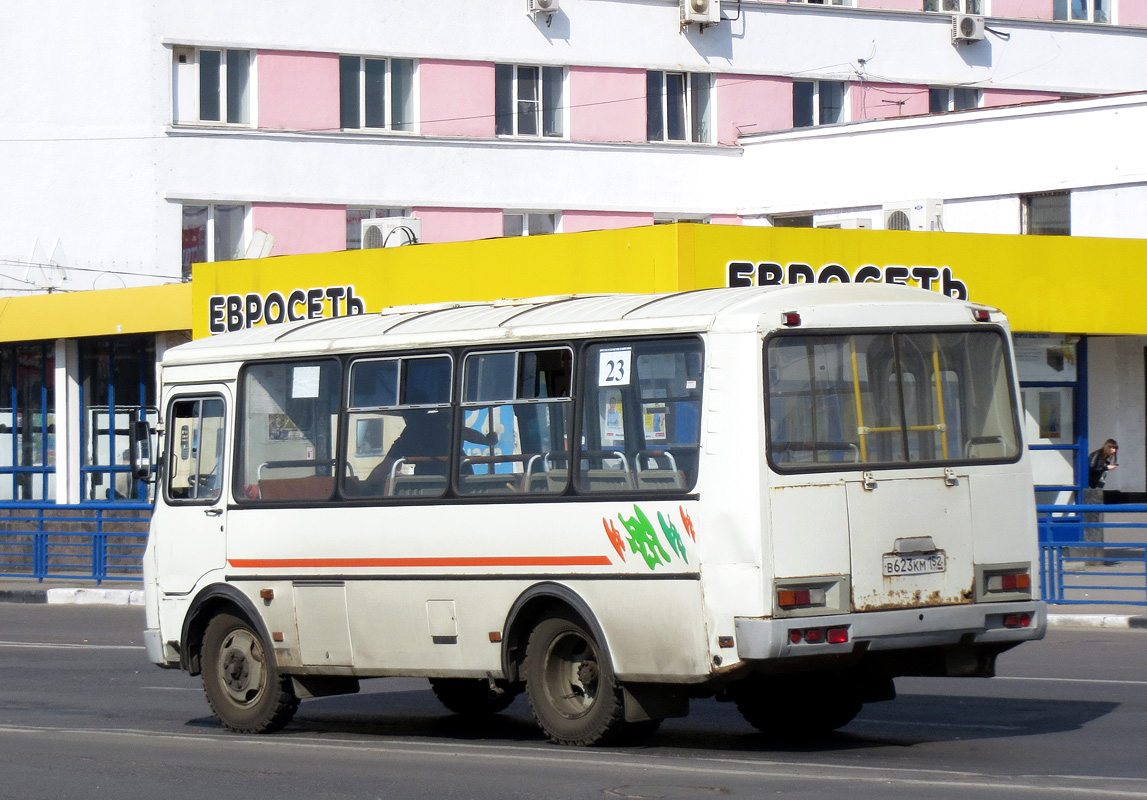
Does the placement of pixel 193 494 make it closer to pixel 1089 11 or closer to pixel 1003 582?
pixel 1003 582

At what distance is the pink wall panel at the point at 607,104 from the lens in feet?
119

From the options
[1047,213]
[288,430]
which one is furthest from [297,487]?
[1047,213]

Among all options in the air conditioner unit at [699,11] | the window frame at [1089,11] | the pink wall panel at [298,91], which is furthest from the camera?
the window frame at [1089,11]

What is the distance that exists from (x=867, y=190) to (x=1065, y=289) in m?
10.1

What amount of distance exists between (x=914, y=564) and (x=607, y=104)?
2802 centimetres

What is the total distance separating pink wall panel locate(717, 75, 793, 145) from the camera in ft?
123

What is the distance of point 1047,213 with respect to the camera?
31.8 m

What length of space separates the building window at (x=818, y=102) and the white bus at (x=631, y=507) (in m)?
27.8

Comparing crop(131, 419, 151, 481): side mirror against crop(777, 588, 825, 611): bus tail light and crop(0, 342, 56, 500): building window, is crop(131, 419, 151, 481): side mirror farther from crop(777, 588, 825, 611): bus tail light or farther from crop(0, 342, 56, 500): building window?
crop(0, 342, 56, 500): building window

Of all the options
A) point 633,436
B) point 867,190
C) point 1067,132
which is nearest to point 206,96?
point 867,190

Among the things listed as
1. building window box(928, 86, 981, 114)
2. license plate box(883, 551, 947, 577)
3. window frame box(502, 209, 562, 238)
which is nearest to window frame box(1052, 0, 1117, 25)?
building window box(928, 86, 981, 114)

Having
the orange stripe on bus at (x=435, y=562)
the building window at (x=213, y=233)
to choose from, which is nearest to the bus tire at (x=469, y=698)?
the orange stripe on bus at (x=435, y=562)

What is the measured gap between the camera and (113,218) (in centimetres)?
3353

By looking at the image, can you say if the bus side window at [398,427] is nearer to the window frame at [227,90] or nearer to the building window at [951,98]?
the window frame at [227,90]
